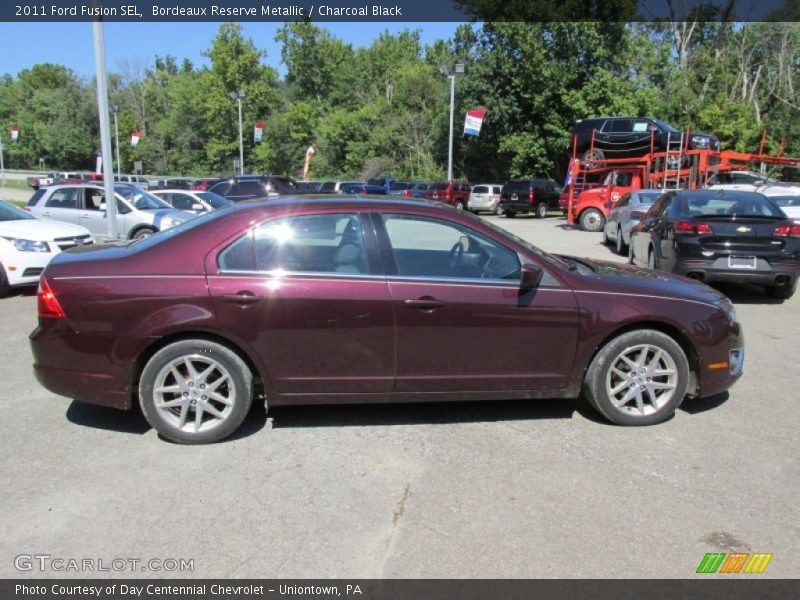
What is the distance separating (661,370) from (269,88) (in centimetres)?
6730

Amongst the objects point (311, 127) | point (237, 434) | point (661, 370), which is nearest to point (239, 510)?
point (237, 434)

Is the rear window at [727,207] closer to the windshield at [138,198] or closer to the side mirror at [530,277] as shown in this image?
the side mirror at [530,277]

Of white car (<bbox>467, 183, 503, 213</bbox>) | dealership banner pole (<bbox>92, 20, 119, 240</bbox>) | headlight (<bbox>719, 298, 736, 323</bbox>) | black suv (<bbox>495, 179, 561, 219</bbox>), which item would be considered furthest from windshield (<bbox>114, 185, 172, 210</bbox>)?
white car (<bbox>467, 183, 503, 213</bbox>)

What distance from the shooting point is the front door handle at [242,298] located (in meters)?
4.03

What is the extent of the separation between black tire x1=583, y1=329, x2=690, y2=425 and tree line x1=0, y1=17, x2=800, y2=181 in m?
33.9

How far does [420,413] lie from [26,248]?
23.6 ft

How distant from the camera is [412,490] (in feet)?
11.7

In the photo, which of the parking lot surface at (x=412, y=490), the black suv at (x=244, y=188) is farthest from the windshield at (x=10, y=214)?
the black suv at (x=244, y=188)

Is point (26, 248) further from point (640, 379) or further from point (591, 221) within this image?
point (591, 221)

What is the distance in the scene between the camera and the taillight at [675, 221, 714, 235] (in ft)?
27.8

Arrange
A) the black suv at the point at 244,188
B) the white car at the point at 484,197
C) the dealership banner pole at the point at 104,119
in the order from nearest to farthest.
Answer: the dealership banner pole at the point at 104,119, the black suv at the point at 244,188, the white car at the point at 484,197

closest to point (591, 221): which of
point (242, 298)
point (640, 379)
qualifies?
point (640, 379)

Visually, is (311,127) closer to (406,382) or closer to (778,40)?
(778,40)

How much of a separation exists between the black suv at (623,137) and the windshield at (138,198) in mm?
16328
